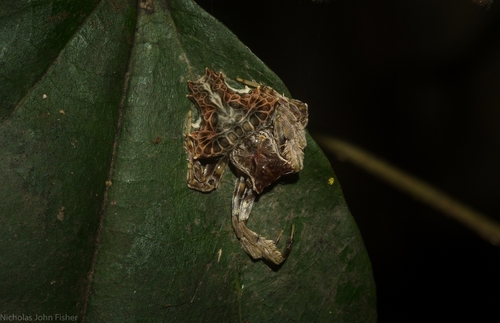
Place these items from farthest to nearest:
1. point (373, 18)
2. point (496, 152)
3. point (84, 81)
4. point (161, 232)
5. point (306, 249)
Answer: point (496, 152)
point (373, 18)
point (306, 249)
point (161, 232)
point (84, 81)

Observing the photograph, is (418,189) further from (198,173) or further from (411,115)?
(198,173)

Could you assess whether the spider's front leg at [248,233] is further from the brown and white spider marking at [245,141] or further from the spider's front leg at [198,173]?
the spider's front leg at [198,173]

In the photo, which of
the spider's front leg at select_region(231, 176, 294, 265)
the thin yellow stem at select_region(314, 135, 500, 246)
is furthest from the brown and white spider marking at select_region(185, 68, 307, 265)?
the thin yellow stem at select_region(314, 135, 500, 246)

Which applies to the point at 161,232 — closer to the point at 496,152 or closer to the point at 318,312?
the point at 318,312

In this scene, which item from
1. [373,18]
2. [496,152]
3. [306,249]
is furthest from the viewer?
[496,152]

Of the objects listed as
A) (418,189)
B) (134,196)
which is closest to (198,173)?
(134,196)

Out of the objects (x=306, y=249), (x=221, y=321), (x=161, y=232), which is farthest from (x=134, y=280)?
(x=306, y=249)

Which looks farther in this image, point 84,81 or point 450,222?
point 450,222
